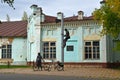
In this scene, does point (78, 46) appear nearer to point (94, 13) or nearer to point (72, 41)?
point (72, 41)

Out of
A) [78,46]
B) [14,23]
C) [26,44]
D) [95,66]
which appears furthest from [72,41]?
[14,23]

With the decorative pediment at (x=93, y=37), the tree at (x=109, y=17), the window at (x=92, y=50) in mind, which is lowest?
the window at (x=92, y=50)

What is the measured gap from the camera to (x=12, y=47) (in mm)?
52188

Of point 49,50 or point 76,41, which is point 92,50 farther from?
point 49,50

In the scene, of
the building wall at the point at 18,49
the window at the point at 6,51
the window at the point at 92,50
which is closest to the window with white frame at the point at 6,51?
the window at the point at 6,51

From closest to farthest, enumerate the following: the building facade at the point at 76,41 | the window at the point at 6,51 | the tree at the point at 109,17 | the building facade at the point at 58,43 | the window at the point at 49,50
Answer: the tree at the point at 109,17 → the building facade at the point at 76,41 → the building facade at the point at 58,43 → the window at the point at 49,50 → the window at the point at 6,51

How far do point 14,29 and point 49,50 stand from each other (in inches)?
397

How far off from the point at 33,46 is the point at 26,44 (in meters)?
3.44

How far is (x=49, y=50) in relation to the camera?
150ft

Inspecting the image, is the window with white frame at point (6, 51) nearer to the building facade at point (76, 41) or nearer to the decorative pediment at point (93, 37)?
the building facade at point (76, 41)

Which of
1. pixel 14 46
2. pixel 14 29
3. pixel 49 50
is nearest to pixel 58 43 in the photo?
pixel 49 50

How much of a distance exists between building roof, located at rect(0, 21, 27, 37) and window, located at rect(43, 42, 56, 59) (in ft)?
20.6

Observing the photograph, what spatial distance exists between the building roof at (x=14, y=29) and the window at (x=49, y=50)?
6.27m

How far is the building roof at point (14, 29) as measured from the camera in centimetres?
5216
